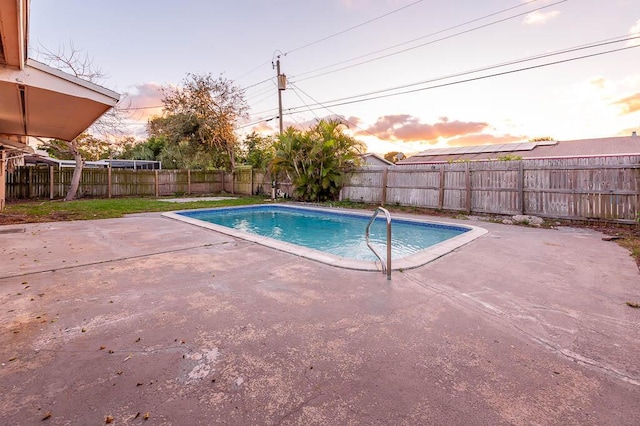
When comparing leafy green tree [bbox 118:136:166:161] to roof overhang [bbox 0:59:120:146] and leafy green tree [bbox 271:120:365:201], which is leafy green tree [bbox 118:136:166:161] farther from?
roof overhang [bbox 0:59:120:146]

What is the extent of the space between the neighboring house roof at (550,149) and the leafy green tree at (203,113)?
11180 mm

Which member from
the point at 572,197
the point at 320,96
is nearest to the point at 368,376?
the point at 572,197

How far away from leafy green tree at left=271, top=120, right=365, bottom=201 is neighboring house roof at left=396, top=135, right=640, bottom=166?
170 inches

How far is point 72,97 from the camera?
470 centimetres

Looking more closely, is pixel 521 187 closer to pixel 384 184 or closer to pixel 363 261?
pixel 384 184

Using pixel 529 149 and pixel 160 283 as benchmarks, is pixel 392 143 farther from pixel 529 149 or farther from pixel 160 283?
pixel 160 283

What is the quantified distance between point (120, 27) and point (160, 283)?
38.4 feet

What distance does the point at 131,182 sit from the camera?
16.2 m

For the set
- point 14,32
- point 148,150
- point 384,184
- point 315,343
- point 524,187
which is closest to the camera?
point 315,343

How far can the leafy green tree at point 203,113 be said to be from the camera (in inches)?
749

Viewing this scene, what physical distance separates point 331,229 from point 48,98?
6.56 meters

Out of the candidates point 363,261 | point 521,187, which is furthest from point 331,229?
point 521,187

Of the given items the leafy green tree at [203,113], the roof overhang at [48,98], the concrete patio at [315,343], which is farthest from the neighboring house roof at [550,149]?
the roof overhang at [48,98]

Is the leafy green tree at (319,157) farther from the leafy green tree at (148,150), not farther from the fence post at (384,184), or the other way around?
the leafy green tree at (148,150)
